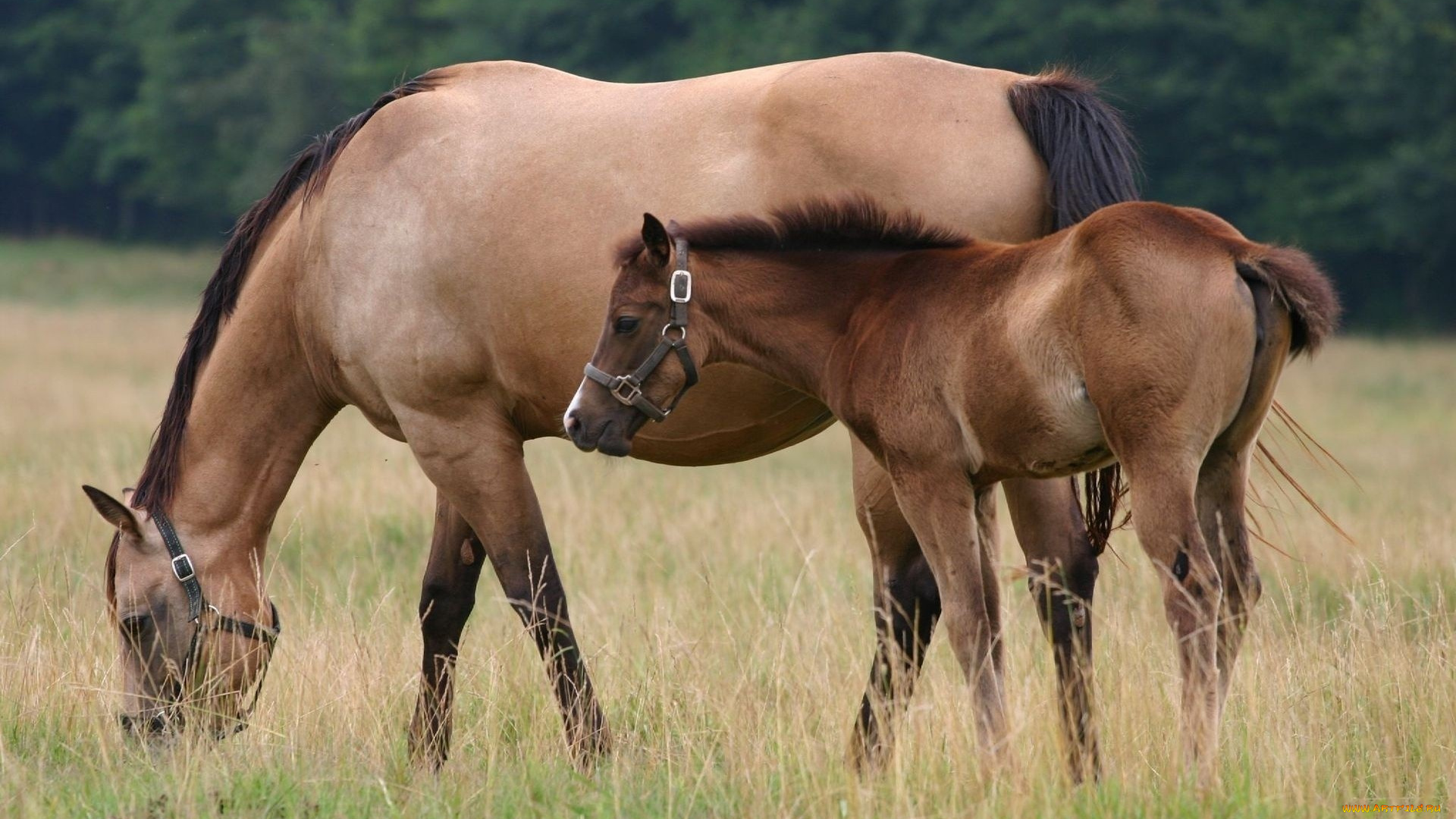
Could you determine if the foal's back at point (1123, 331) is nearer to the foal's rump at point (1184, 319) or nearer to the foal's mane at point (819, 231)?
the foal's rump at point (1184, 319)

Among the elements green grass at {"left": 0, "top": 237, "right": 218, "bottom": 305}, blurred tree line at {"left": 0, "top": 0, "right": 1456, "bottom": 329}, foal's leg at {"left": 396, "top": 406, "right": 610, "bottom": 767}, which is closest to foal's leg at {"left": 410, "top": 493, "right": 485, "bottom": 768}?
foal's leg at {"left": 396, "top": 406, "right": 610, "bottom": 767}

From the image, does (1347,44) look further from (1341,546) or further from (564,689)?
(564,689)

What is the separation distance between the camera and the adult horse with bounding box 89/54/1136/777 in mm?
4504

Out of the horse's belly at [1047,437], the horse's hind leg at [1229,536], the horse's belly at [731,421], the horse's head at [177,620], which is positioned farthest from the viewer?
the horse's head at [177,620]

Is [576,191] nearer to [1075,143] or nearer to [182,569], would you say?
[1075,143]

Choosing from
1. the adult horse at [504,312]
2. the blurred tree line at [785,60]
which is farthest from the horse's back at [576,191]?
the blurred tree line at [785,60]

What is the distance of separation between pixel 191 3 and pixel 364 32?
8.03 meters

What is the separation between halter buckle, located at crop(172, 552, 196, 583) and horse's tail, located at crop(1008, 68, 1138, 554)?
316 cm

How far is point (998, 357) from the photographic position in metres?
3.69

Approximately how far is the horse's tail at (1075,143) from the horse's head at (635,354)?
1.19 m

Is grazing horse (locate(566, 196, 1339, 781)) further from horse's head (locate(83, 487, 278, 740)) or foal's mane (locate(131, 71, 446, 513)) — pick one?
horse's head (locate(83, 487, 278, 740))

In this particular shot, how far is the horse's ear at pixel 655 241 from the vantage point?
3877 millimetres

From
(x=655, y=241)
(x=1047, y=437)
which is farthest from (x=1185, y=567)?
(x=655, y=241)

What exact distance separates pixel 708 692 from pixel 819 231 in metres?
1.59
